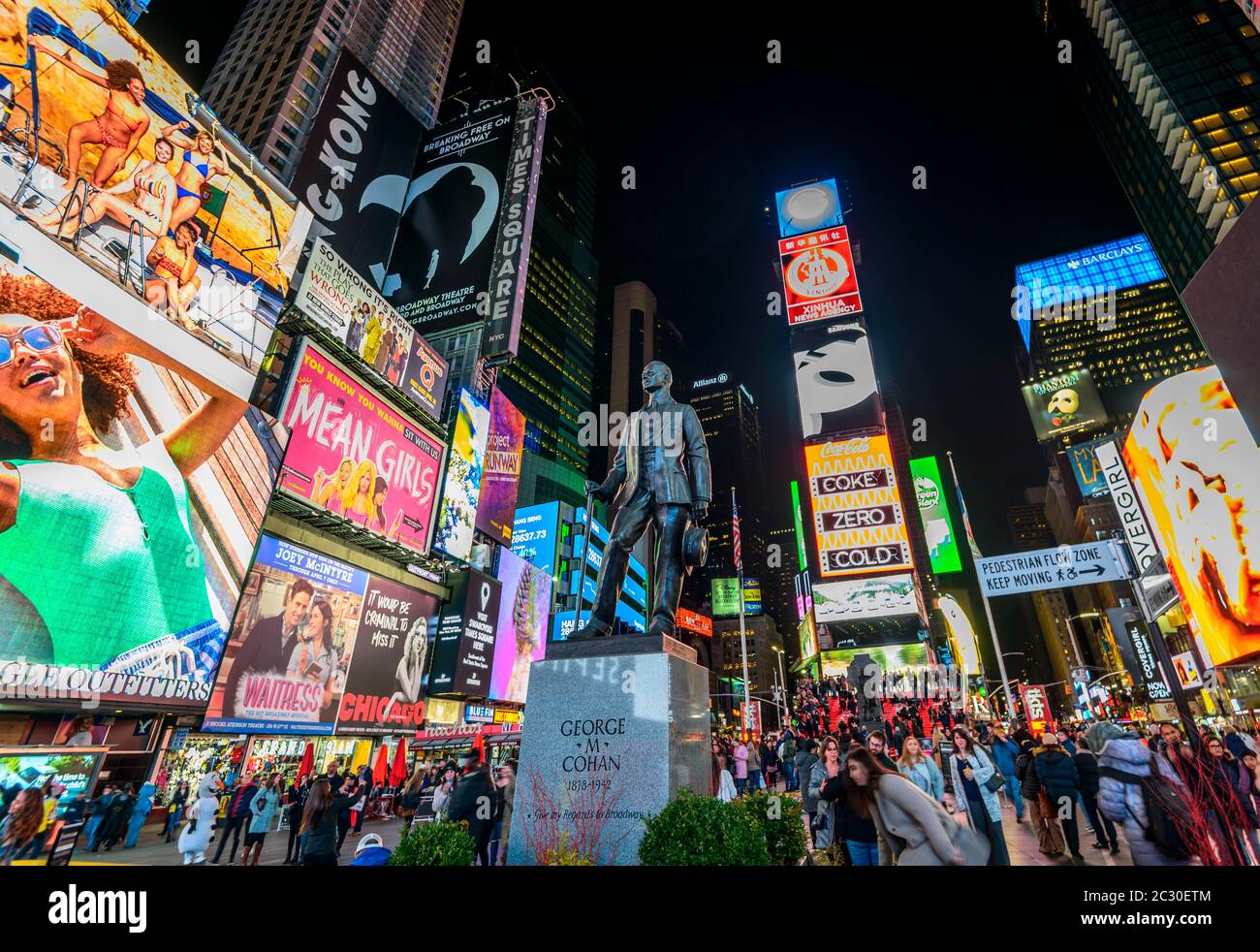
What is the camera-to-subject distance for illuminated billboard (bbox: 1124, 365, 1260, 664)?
18234 mm

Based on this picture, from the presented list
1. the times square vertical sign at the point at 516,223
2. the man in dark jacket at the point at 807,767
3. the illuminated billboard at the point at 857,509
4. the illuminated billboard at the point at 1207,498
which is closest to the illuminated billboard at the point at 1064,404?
the illuminated billboard at the point at 857,509

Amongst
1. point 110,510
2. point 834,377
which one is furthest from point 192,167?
point 834,377

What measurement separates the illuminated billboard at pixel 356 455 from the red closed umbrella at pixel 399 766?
10.2 m

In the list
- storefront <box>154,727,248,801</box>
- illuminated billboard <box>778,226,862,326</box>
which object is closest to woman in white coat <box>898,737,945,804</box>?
storefront <box>154,727,248,801</box>

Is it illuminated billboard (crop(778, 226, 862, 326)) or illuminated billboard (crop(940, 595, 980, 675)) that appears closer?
illuminated billboard (crop(778, 226, 862, 326))

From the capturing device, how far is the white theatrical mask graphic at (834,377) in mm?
43781

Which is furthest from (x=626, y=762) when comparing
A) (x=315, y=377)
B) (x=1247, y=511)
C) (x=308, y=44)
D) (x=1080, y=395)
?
(x=1080, y=395)

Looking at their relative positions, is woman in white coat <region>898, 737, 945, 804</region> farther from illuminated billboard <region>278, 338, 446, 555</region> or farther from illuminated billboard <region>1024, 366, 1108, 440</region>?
illuminated billboard <region>1024, 366, 1108, 440</region>

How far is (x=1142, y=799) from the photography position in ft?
18.0

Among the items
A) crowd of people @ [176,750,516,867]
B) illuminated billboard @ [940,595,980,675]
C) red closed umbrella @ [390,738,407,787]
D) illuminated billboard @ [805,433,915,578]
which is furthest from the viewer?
illuminated billboard @ [940,595,980,675]

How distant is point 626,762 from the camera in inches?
208

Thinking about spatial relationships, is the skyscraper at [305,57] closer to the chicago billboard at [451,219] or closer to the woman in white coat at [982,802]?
the chicago billboard at [451,219]
